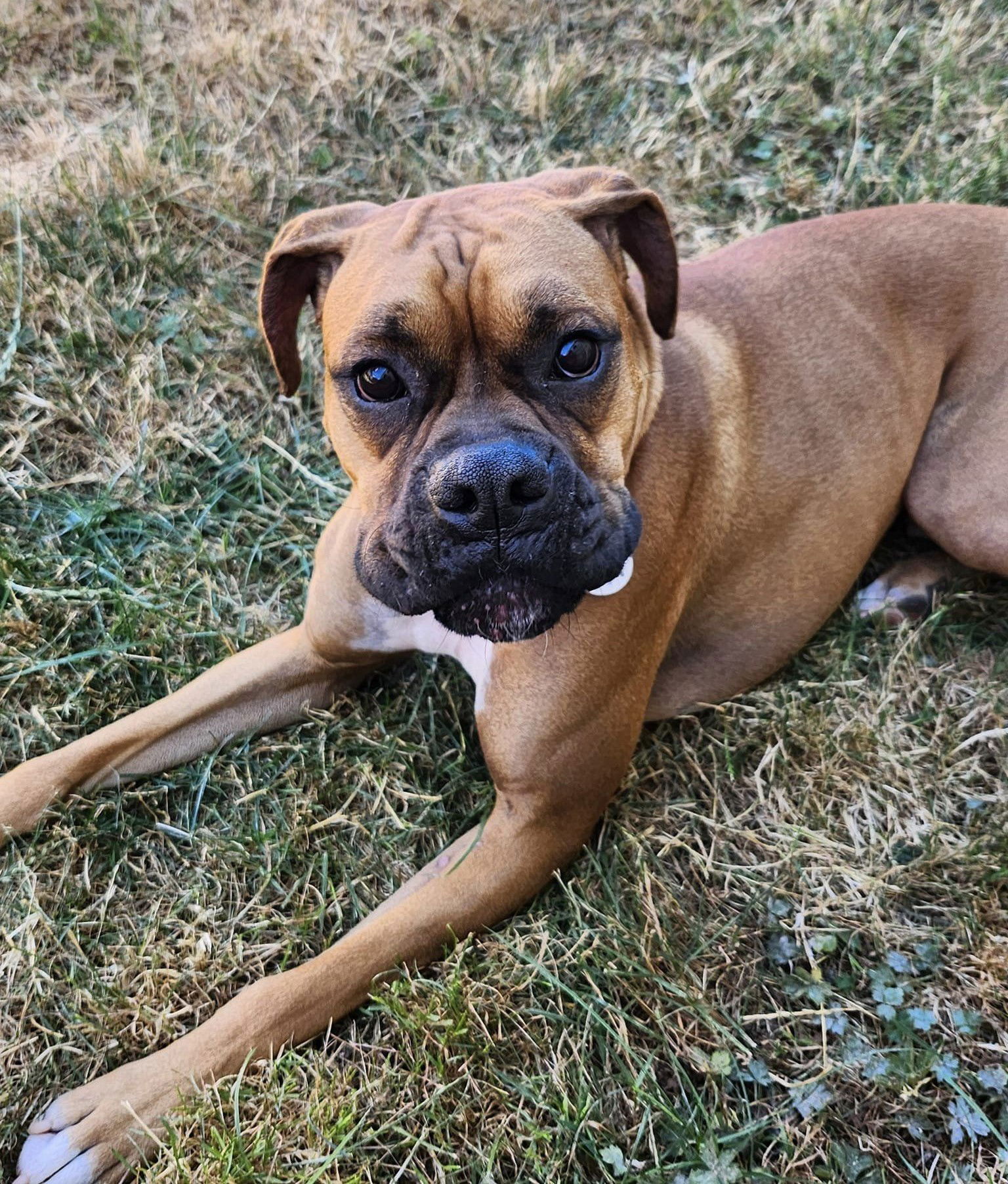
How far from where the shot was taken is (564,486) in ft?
8.22

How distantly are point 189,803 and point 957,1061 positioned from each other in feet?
8.40

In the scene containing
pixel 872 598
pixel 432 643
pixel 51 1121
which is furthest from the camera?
pixel 872 598

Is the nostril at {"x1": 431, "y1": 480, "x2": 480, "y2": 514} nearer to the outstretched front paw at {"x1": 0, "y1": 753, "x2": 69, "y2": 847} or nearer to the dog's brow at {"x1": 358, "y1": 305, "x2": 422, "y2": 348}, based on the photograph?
the dog's brow at {"x1": 358, "y1": 305, "x2": 422, "y2": 348}

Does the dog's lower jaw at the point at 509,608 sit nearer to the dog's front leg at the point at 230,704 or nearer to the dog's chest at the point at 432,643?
the dog's chest at the point at 432,643

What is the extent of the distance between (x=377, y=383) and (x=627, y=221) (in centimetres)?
90

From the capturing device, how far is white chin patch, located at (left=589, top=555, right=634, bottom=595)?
117 inches

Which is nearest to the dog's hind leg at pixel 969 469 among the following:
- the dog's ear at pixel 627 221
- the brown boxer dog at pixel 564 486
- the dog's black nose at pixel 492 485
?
the brown boxer dog at pixel 564 486

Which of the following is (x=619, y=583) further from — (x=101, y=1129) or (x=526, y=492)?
(x=101, y=1129)

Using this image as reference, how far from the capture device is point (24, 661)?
375 centimetres

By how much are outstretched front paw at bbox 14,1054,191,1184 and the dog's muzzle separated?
1511mm

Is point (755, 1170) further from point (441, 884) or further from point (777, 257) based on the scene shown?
point (777, 257)

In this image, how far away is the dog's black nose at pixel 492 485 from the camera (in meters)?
2.41

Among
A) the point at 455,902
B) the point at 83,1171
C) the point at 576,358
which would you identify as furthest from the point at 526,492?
the point at 83,1171

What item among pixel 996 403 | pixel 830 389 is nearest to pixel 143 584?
pixel 830 389
